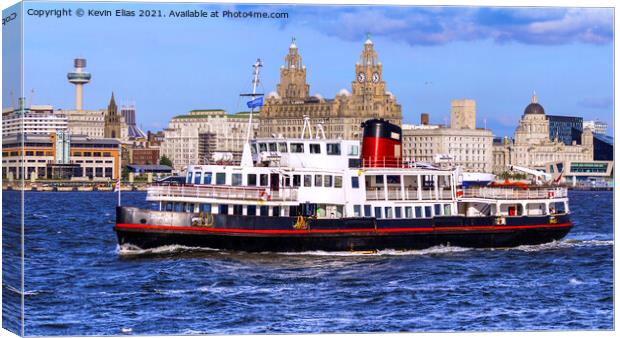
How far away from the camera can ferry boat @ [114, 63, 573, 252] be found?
39.8 m

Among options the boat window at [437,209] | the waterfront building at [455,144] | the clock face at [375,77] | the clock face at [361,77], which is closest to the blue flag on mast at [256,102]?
the boat window at [437,209]

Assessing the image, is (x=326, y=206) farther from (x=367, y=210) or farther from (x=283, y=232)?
(x=283, y=232)

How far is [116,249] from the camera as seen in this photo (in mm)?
41719

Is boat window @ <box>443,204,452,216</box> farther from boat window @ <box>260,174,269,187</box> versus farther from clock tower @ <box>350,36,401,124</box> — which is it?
clock tower @ <box>350,36,401,124</box>

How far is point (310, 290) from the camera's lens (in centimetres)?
3238

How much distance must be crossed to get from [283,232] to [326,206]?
2160 mm

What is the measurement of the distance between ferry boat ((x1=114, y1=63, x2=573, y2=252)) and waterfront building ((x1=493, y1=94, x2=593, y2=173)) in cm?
11306

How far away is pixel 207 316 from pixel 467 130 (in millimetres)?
155217

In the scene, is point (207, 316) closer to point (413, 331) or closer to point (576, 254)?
point (413, 331)

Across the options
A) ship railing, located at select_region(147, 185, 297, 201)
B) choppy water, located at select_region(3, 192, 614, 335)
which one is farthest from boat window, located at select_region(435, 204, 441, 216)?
ship railing, located at select_region(147, 185, 297, 201)

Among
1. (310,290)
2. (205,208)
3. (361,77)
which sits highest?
(361,77)

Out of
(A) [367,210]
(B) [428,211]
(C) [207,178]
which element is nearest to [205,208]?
(C) [207,178]

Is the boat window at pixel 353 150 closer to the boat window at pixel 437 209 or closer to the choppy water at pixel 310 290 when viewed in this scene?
the boat window at pixel 437 209

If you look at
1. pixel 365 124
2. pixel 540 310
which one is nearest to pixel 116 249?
pixel 365 124
